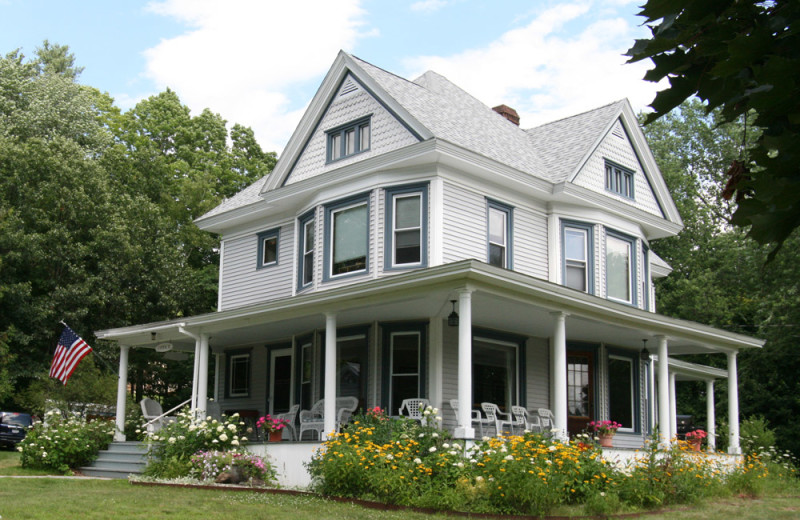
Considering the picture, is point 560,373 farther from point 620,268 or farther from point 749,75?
point 749,75

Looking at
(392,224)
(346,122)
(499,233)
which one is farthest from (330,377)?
(346,122)

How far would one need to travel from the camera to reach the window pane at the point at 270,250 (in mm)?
18734

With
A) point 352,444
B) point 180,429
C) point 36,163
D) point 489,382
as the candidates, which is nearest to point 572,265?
point 489,382

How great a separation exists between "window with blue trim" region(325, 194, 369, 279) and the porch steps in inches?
198

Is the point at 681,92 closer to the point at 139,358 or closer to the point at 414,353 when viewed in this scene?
the point at 414,353

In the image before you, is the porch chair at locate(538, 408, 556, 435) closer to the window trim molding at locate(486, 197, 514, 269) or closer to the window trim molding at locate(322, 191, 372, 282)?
the window trim molding at locate(486, 197, 514, 269)

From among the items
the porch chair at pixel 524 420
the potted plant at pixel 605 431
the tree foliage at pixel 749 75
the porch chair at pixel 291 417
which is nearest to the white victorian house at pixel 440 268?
the porch chair at pixel 291 417

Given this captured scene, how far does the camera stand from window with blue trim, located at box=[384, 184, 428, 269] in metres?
14.8

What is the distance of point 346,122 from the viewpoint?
1659 cm

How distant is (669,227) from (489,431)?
7.20 m

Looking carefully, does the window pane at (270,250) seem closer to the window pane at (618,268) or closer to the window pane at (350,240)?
the window pane at (350,240)

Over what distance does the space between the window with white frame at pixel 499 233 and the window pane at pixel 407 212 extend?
1572 mm

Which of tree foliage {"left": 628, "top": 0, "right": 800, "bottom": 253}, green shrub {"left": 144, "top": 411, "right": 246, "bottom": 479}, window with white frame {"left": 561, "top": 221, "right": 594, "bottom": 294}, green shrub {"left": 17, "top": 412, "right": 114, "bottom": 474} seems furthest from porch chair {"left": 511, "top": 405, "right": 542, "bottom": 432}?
tree foliage {"left": 628, "top": 0, "right": 800, "bottom": 253}

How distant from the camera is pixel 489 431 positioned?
15.0m
